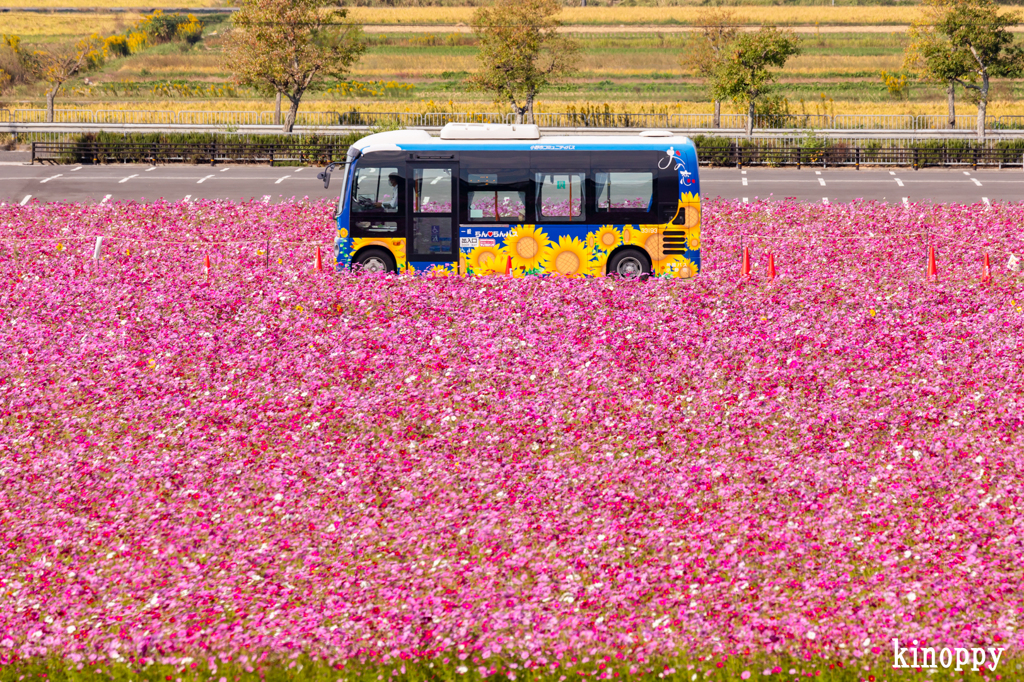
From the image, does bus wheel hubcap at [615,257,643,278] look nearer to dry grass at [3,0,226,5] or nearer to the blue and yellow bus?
the blue and yellow bus

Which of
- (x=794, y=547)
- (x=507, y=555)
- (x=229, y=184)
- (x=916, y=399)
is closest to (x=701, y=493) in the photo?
(x=794, y=547)

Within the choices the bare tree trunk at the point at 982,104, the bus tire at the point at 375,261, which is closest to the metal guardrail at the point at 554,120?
the bare tree trunk at the point at 982,104

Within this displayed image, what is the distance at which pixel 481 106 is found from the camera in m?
69.7

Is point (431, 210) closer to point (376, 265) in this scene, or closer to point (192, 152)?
point (376, 265)

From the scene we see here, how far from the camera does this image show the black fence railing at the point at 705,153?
148ft

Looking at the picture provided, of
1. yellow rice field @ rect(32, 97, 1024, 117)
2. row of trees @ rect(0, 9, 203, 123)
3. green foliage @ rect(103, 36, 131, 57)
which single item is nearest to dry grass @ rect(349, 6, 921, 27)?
row of trees @ rect(0, 9, 203, 123)

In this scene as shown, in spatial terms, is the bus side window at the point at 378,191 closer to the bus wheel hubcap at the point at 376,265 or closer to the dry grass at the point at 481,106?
the bus wheel hubcap at the point at 376,265

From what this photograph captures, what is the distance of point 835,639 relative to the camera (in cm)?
750

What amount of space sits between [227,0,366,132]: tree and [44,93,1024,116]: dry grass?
29.3 ft

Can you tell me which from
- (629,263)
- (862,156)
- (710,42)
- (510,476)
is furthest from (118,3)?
(510,476)

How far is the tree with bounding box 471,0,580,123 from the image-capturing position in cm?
5778

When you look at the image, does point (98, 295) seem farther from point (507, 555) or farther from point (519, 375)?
point (507, 555)

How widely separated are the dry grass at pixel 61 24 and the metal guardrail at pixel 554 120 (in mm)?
47587

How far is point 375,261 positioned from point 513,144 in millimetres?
3313
